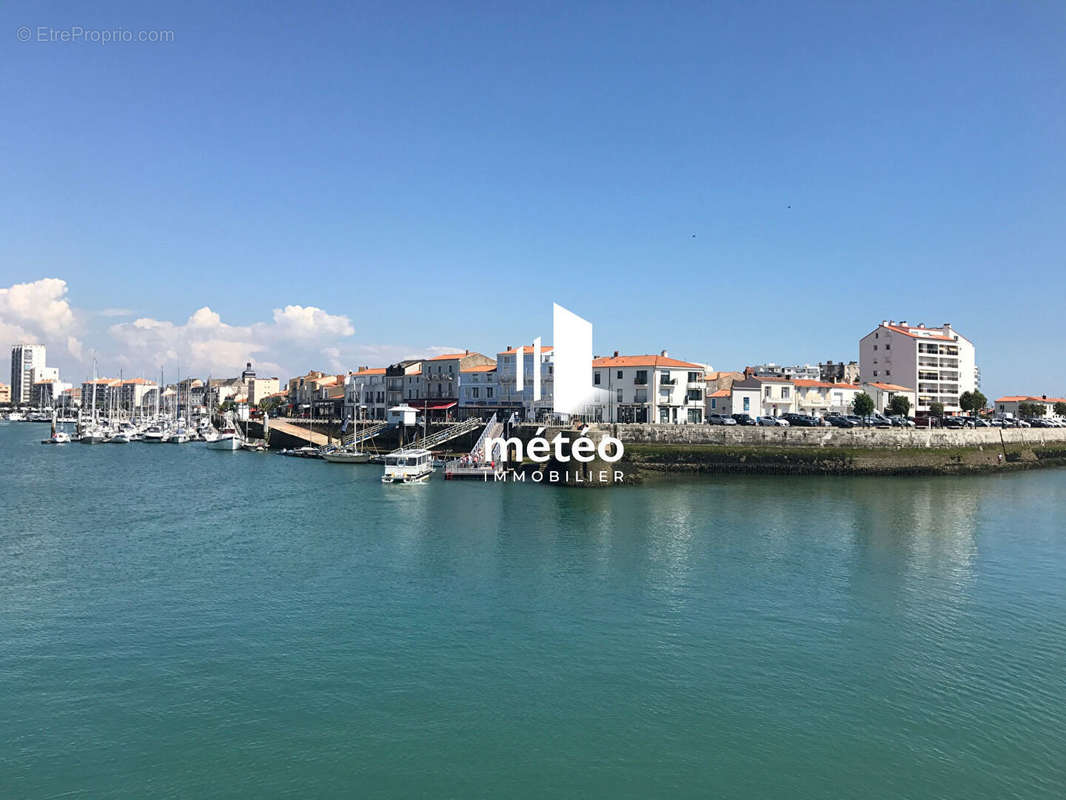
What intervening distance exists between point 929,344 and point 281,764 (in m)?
115

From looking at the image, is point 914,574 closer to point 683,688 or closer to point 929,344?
point 683,688

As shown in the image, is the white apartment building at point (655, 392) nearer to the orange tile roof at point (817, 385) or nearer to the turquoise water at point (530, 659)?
the orange tile roof at point (817, 385)

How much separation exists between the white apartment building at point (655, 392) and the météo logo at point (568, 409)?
556 cm

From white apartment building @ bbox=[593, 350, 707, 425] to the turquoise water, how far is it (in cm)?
3928

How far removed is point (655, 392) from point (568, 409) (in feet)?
45.6

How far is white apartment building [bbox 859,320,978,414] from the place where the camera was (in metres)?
105

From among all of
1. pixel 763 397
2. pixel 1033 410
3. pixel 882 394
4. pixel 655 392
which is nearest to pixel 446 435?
pixel 655 392

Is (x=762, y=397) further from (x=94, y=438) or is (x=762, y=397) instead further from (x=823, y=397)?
(x=94, y=438)

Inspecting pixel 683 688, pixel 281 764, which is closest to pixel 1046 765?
pixel 683 688

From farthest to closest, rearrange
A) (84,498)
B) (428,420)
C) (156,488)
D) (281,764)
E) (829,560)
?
(428,420)
(156,488)
(84,498)
(829,560)
(281,764)

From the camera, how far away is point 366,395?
11188cm

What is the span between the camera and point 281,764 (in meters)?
15.4

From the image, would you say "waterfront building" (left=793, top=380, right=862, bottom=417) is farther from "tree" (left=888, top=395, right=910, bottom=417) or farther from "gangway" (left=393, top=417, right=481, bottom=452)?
"gangway" (left=393, top=417, right=481, bottom=452)

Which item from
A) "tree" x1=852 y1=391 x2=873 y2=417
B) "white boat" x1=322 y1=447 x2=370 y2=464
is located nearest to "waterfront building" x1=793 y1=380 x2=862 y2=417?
"tree" x1=852 y1=391 x2=873 y2=417
